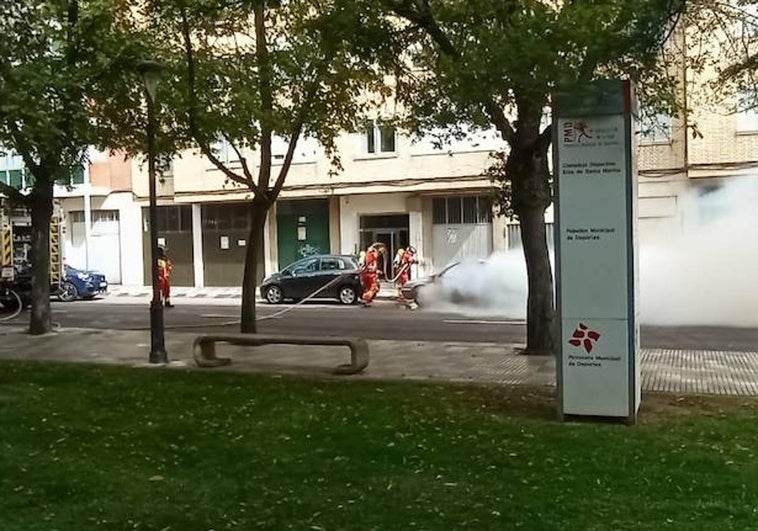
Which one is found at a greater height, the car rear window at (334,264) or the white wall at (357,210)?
the white wall at (357,210)

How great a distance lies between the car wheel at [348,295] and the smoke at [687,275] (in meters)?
2.71

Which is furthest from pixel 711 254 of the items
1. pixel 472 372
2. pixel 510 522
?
pixel 510 522

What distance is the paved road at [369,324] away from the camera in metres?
16.7

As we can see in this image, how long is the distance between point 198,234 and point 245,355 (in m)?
24.4

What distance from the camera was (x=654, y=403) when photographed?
379 inches

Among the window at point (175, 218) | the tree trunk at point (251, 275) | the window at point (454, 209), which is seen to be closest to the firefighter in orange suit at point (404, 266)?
the window at point (454, 209)

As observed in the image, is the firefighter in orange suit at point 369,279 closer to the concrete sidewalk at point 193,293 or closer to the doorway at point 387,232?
the concrete sidewalk at point 193,293

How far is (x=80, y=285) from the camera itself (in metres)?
31.5

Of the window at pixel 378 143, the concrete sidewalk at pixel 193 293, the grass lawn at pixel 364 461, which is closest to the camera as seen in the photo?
the grass lawn at pixel 364 461

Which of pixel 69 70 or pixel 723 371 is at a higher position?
pixel 69 70

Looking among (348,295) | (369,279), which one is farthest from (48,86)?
(348,295)

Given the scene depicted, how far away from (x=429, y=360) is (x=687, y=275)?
36.9 feet

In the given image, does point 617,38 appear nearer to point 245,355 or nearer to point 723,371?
point 723,371

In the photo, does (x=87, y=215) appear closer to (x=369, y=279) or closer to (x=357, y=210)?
(x=357, y=210)
